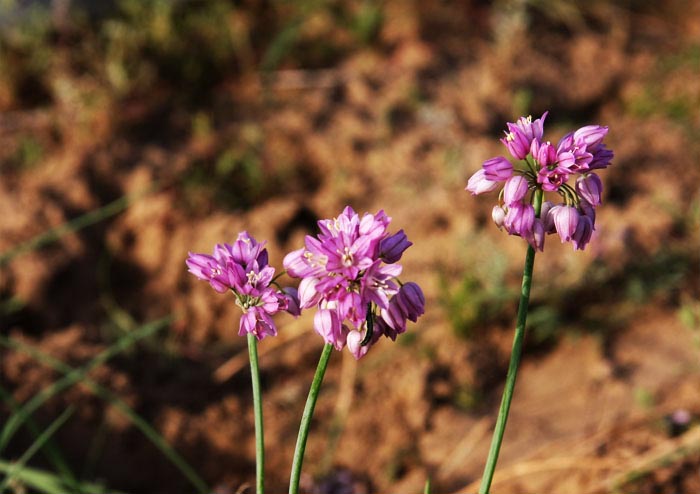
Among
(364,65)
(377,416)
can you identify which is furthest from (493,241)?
(364,65)

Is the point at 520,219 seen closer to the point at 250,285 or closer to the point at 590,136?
the point at 590,136

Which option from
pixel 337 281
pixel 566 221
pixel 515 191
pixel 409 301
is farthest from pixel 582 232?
pixel 337 281

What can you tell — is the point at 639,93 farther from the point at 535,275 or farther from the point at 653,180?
the point at 535,275

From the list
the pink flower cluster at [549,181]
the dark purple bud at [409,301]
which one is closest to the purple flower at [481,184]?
the pink flower cluster at [549,181]

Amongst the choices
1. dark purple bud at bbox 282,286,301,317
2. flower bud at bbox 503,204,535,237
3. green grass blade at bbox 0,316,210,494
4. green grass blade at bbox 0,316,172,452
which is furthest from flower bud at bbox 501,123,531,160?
green grass blade at bbox 0,316,210,494

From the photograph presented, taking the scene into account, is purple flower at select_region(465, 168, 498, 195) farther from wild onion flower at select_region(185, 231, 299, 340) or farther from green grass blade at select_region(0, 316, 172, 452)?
green grass blade at select_region(0, 316, 172, 452)

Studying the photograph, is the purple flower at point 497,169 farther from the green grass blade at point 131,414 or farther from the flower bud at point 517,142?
the green grass blade at point 131,414

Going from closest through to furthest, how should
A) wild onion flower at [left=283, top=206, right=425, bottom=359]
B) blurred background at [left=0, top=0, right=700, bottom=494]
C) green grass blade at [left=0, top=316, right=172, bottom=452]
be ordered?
wild onion flower at [left=283, top=206, right=425, bottom=359] → green grass blade at [left=0, top=316, right=172, bottom=452] → blurred background at [left=0, top=0, right=700, bottom=494]
